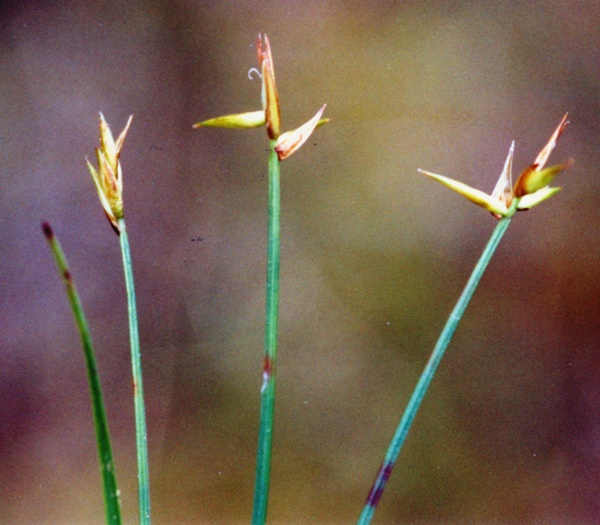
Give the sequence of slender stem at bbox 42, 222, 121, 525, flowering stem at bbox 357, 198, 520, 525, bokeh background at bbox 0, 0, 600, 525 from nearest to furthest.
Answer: slender stem at bbox 42, 222, 121, 525, flowering stem at bbox 357, 198, 520, 525, bokeh background at bbox 0, 0, 600, 525

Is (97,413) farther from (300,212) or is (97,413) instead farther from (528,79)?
(528,79)

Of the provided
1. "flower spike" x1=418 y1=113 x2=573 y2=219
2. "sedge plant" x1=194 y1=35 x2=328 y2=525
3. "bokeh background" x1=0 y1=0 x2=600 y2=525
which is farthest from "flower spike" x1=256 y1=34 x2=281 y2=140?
"bokeh background" x1=0 y1=0 x2=600 y2=525

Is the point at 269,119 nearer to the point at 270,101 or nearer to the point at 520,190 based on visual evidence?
the point at 270,101

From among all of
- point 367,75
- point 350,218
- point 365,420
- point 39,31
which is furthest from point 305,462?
point 39,31

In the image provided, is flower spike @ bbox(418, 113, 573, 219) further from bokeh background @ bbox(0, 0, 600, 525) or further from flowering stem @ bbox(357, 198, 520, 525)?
bokeh background @ bbox(0, 0, 600, 525)

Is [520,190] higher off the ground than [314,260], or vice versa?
[314,260]

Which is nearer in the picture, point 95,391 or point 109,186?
point 95,391

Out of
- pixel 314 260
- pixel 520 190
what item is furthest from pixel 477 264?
pixel 314 260
